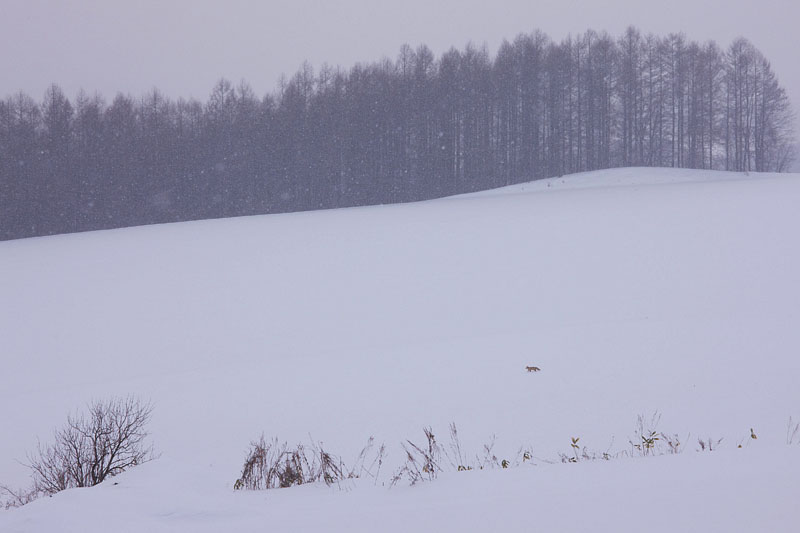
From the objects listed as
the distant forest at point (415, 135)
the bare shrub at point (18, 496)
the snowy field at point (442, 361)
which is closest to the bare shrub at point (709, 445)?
the snowy field at point (442, 361)

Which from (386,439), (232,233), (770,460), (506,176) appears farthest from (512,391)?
(506,176)

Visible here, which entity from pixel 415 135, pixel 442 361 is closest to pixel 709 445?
pixel 442 361

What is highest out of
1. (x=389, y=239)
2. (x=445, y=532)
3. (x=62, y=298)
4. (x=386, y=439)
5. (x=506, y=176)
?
(x=506, y=176)

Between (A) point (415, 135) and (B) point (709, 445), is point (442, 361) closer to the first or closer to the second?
(B) point (709, 445)

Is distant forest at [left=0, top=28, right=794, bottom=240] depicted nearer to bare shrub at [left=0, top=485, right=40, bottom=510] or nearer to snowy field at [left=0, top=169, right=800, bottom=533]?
snowy field at [left=0, top=169, right=800, bottom=533]

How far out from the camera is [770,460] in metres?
3.65

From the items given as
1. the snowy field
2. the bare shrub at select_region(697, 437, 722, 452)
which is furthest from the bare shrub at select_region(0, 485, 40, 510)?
the bare shrub at select_region(697, 437, 722, 452)

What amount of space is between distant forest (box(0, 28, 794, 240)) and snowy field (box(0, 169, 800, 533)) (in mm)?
21801

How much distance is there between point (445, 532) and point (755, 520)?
1.44m

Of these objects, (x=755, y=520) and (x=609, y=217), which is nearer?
(x=755, y=520)

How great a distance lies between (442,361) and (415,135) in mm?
38414

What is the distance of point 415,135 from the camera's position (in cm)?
4662

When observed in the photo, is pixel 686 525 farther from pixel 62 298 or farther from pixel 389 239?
pixel 389 239

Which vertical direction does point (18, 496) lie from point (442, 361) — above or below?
below
